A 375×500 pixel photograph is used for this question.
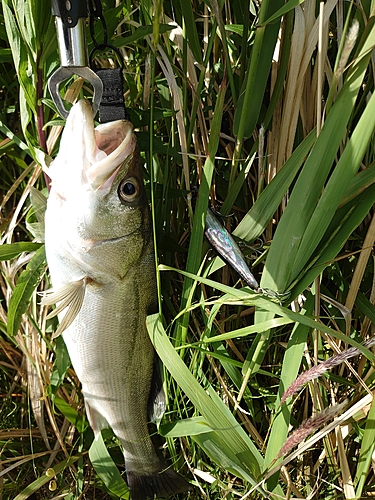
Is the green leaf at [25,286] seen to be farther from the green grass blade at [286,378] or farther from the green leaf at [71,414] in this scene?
the green grass blade at [286,378]

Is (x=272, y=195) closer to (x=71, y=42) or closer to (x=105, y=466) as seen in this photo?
(x=71, y=42)

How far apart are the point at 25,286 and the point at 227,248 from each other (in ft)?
2.19

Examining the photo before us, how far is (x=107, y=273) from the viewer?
1.48 metres

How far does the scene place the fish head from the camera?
4.39 feet

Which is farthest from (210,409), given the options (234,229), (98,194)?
(98,194)

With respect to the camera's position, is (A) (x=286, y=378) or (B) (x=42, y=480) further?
(B) (x=42, y=480)

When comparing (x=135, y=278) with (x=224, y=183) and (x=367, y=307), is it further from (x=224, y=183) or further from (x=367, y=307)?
(x=367, y=307)

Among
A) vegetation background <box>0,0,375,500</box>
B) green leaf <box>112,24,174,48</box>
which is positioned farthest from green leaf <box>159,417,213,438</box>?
green leaf <box>112,24,174,48</box>

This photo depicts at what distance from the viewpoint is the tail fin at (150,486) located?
1.78 meters

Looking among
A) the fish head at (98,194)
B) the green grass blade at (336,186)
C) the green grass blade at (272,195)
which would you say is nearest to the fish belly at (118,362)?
the fish head at (98,194)

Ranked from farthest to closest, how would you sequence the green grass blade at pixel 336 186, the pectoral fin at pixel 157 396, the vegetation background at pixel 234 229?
1. the pectoral fin at pixel 157 396
2. the vegetation background at pixel 234 229
3. the green grass blade at pixel 336 186

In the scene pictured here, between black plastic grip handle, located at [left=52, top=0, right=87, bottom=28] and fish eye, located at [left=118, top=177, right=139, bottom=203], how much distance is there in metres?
0.42

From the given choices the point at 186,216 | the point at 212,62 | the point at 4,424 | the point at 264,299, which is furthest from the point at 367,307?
the point at 4,424

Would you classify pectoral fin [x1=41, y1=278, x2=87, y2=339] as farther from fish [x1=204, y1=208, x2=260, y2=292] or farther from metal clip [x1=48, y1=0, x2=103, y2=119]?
metal clip [x1=48, y1=0, x2=103, y2=119]
